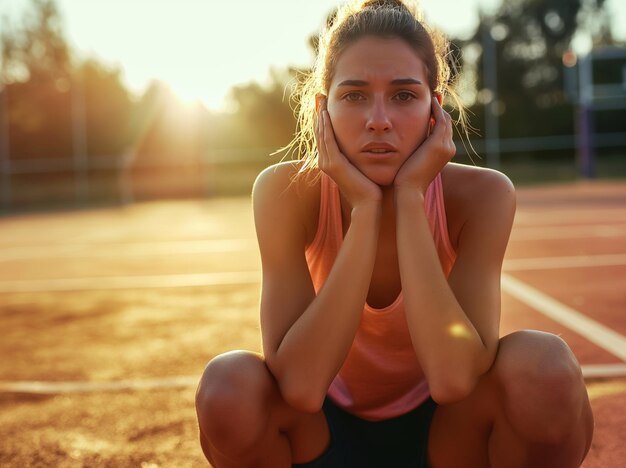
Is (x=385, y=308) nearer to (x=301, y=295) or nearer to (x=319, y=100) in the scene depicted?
(x=301, y=295)

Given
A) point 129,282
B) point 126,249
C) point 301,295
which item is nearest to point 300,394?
point 301,295

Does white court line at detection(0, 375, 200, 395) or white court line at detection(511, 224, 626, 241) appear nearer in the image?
white court line at detection(0, 375, 200, 395)

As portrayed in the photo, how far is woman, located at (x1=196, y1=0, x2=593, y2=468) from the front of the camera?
190 cm

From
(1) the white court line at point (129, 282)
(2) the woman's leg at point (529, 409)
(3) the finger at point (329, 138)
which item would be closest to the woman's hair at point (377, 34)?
(3) the finger at point (329, 138)

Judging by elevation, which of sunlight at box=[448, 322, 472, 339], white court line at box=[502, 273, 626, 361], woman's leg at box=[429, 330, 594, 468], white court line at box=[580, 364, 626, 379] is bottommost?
white court line at box=[502, 273, 626, 361]

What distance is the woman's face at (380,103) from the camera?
218cm

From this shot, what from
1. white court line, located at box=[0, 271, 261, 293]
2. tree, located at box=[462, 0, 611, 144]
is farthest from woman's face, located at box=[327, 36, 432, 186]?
tree, located at box=[462, 0, 611, 144]

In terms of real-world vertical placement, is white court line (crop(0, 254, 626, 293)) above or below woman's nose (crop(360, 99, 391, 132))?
below

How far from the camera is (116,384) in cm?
357

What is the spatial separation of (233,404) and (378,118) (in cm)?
94

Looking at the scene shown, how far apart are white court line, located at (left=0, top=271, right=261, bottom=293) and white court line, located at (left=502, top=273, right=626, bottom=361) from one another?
231cm

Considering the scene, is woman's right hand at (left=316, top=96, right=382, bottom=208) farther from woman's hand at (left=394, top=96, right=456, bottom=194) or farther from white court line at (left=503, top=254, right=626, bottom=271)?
white court line at (left=503, top=254, right=626, bottom=271)

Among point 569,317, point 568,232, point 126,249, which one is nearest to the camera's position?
point 569,317

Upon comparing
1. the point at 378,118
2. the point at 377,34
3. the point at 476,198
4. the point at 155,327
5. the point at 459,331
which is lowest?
the point at 155,327
